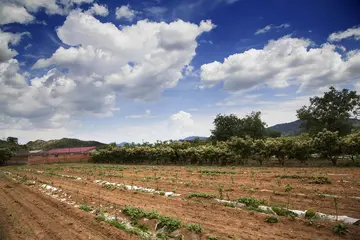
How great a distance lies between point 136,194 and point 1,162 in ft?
157

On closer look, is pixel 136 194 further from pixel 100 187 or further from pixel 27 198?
pixel 27 198

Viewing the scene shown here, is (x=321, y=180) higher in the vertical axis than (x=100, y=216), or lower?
higher

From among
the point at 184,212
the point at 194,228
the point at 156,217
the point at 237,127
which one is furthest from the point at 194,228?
the point at 237,127

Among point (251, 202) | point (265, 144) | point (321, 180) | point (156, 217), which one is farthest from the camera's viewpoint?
point (265, 144)

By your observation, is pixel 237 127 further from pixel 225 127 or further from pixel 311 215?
pixel 311 215

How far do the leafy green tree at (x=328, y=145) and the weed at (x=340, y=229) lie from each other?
19.4 metres

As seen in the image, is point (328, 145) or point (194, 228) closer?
point (194, 228)

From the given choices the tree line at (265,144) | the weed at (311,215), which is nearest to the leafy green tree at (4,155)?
the tree line at (265,144)

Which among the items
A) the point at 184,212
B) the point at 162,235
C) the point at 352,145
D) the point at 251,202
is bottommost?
the point at 162,235

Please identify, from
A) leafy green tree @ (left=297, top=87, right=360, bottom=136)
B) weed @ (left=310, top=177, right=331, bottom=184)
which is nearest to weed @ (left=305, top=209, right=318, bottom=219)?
weed @ (left=310, top=177, right=331, bottom=184)

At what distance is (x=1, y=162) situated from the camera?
160 feet

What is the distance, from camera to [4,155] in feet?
157

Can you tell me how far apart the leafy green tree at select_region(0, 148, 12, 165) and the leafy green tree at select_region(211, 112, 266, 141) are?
156 feet

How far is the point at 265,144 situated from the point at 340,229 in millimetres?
22257
